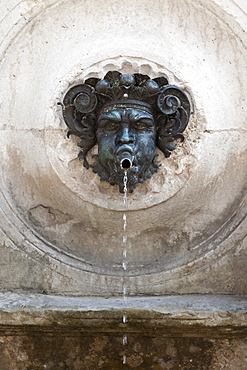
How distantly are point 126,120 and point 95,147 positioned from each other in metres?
0.27

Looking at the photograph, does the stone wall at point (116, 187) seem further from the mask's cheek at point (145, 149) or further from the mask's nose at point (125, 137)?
the mask's nose at point (125, 137)

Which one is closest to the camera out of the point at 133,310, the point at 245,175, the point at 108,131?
the point at 133,310

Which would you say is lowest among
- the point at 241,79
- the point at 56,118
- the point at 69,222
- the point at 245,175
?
the point at 69,222

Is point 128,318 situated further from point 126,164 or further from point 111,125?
point 111,125

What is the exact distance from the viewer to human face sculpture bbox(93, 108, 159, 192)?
120 inches

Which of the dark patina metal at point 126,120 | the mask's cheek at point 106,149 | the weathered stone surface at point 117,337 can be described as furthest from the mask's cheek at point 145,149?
the weathered stone surface at point 117,337

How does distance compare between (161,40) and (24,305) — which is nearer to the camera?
(24,305)

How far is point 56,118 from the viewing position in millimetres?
3301

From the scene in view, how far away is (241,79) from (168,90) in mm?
463

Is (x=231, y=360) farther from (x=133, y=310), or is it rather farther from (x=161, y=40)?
(x=161, y=40)

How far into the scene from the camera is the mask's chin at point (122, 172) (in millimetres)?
3104

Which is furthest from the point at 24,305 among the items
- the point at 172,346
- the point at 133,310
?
the point at 172,346

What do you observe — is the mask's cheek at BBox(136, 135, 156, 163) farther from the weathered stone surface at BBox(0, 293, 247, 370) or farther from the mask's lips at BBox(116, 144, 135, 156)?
the weathered stone surface at BBox(0, 293, 247, 370)

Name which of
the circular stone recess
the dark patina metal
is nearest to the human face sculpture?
the dark patina metal
